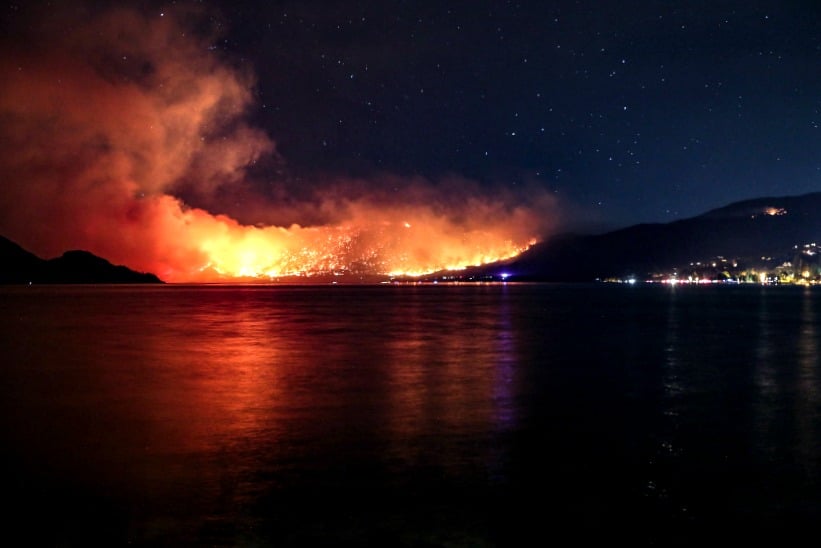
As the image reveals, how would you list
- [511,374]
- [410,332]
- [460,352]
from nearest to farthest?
1. [511,374]
2. [460,352]
3. [410,332]

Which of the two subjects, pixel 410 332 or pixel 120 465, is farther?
pixel 410 332

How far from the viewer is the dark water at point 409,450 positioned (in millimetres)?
7879

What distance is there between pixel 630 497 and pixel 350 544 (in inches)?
134

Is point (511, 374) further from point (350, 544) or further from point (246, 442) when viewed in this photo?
point (350, 544)

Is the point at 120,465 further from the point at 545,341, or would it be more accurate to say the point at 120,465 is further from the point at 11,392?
the point at 545,341

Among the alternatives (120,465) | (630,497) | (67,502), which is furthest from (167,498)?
(630,497)

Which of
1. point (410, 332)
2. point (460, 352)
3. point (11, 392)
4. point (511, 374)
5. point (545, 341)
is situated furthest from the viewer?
point (410, 332)

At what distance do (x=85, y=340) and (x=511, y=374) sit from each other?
2114 cm

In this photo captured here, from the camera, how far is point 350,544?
729 cm

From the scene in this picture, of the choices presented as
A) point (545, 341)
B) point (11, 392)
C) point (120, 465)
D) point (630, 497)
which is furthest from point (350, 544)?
point (545, 341)

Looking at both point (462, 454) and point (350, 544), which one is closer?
point (350, 544)

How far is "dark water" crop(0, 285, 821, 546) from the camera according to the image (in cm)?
788

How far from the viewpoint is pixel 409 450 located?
1124 centimetres

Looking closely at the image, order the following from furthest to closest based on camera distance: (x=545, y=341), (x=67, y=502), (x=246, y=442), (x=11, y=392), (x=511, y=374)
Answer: (x=545, y=341)
(x=511, y=374)
(x=11, y=392)
(x=246, y=442)
(x=67, y=502)
